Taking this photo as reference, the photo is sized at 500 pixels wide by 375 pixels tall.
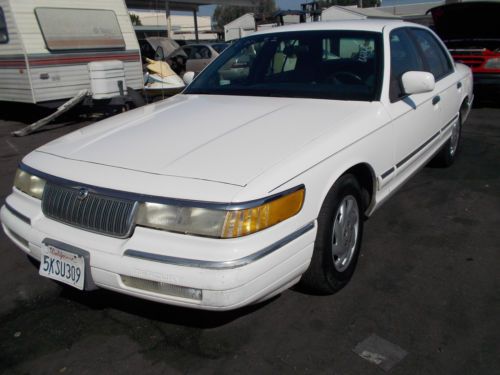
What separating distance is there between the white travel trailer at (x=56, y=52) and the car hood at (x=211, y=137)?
592 centimetres

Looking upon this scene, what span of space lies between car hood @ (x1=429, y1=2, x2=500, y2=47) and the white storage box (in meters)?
5.80

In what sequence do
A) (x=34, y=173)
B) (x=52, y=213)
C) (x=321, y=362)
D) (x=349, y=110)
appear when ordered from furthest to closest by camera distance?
(x=349, y=110) → (x=34, y=173) → (x=52, y=213) → (x=321, y=362)

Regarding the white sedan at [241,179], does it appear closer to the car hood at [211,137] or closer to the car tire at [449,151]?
the car hood at [211,137]

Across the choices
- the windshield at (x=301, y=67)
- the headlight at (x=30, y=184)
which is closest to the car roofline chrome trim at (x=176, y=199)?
the headlight at (x=30, y=184)

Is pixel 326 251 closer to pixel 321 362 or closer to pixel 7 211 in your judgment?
pixel 321 362

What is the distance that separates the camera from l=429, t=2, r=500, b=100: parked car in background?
8.45 meters

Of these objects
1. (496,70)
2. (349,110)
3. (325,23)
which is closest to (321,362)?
(349,110)

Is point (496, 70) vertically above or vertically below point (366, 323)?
above

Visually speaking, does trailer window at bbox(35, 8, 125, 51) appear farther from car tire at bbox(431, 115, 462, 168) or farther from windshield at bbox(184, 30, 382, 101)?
car tire at bbox(431, 115, 462, 168)

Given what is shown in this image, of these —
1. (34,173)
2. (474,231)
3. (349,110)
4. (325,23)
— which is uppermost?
(325,23)

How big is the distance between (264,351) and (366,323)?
59cm

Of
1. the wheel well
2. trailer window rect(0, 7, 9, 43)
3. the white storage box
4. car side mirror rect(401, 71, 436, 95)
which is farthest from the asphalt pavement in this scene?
trailer window rect(0, 7, 9, 43)

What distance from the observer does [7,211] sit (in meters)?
2.89

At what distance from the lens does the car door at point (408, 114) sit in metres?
3.46
